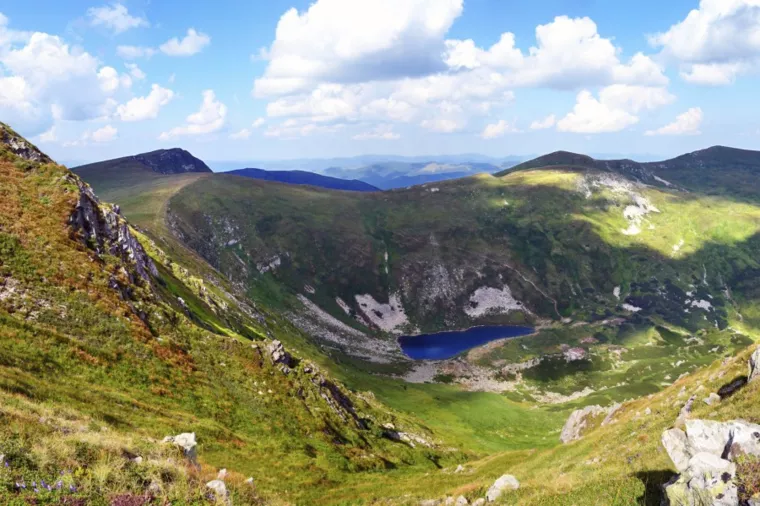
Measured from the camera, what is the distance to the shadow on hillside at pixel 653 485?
1716 cm

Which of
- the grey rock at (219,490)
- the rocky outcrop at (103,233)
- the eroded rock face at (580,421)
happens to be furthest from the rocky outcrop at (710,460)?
the rocky outcrop at (103,233)

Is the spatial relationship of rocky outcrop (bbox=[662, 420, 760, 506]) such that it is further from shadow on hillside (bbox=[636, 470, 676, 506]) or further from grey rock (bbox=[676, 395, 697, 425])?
grey rock (bbox=[676, 395, 697, 425])

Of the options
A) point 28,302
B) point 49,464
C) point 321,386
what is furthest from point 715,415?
point 28,302

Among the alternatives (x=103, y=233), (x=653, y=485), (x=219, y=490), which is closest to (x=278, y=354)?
(x=103, y=233)

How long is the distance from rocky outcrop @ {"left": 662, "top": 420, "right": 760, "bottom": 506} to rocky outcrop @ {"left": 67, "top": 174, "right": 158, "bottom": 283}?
5408 cm

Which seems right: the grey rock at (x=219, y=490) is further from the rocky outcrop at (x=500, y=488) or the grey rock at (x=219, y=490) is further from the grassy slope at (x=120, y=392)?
the rocky outcrop at (x=500, y=488)

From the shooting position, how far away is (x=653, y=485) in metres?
18.5

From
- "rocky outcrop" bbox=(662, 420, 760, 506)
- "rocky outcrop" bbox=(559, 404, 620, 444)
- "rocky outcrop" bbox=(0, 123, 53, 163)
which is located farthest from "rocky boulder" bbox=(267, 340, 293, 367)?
"rocky outcrop" bbox=(662, 420, 760, 506)

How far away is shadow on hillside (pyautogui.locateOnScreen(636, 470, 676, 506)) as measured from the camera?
17156mm

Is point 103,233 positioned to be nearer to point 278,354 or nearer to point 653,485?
point 278,354

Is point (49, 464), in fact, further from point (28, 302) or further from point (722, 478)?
point (28, 302)

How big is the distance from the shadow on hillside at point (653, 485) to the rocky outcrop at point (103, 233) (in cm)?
5272

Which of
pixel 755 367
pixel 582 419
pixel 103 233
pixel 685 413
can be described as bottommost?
pixel 582 419

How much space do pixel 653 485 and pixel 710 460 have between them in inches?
206
